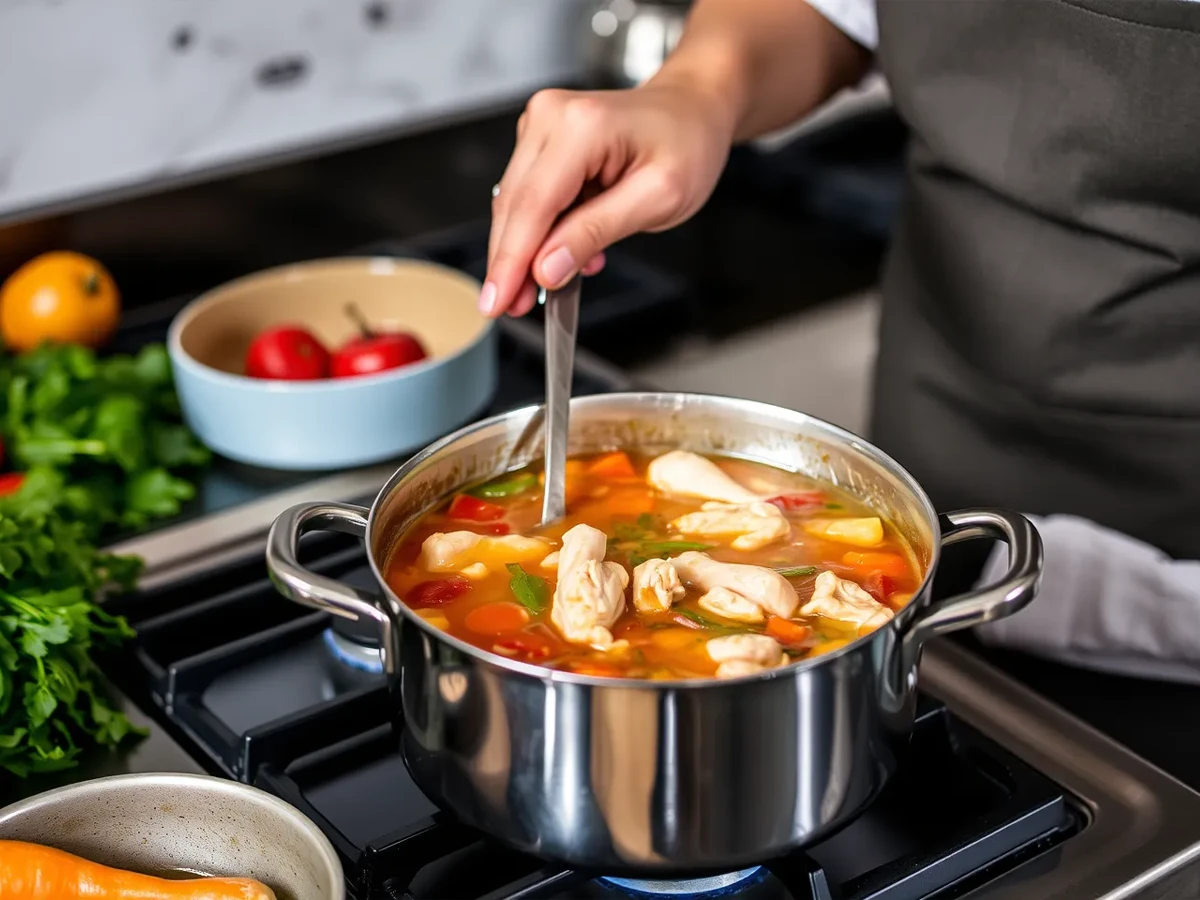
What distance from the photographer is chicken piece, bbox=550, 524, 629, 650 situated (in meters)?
0.93

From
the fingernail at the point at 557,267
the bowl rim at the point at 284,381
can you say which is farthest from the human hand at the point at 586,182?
the bowl rim at the point at 284,381

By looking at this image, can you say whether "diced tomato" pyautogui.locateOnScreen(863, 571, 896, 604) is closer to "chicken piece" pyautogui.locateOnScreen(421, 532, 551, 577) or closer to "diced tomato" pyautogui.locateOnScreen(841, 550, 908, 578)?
"diced tomato" pyautogui.locateOnScreen(841, 550, 908, 578)

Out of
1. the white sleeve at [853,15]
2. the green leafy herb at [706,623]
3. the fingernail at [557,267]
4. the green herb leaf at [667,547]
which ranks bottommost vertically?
the green herb leaf at [667,547]

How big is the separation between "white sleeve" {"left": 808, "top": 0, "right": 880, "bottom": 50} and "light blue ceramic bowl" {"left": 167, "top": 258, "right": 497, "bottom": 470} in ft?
1.67

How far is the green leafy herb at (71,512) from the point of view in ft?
3.50

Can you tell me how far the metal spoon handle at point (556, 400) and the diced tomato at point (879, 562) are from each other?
0.22m

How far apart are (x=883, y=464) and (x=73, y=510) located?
0.83 m

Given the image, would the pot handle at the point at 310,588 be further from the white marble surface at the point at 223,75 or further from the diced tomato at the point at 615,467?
the white marble surface at the point at 223,75

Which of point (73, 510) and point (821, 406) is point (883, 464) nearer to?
point (73, 510)

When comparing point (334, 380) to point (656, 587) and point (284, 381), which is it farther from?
point (656, 587)

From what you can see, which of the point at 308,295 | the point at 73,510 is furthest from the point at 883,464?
the point at 308,295

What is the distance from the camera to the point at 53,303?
1730 millimetres

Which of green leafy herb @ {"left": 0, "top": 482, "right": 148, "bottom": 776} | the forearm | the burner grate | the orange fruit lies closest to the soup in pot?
the burner grate

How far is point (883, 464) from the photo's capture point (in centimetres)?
99
